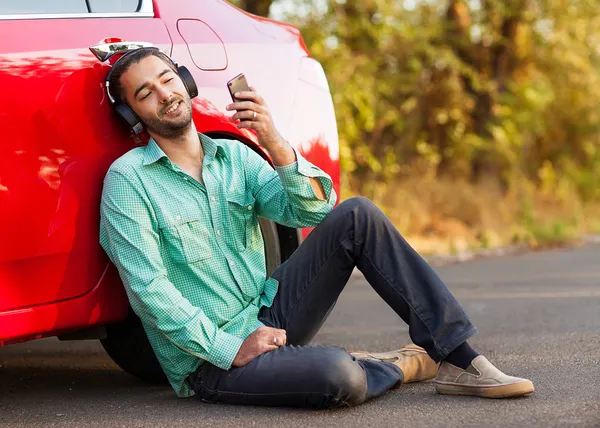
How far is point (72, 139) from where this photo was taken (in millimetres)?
3590

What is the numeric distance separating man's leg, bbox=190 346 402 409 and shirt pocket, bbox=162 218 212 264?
15.9 inches

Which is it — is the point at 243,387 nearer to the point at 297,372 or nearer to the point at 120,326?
the point at 297,372

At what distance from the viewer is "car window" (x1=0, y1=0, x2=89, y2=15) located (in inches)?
140

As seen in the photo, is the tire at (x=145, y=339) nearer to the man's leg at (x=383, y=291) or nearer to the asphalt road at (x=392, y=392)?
the asphalt road at (x=392, y=392)

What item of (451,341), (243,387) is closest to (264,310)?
(243,387)

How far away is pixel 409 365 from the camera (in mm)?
3980

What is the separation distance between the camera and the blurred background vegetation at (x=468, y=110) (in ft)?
43.3

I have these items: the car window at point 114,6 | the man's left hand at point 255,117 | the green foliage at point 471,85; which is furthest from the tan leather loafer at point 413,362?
the green foliage at point 471,85

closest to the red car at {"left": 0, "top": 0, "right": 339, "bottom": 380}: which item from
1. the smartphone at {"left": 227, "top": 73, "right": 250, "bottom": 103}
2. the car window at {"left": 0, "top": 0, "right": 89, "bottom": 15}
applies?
the car window at {"left": 0, "top": 0, "right": 89, "bottom": 15}

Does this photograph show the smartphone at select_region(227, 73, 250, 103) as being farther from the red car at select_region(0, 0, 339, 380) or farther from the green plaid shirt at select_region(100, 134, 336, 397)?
the red car at select_region(0, 0, 339, 380)

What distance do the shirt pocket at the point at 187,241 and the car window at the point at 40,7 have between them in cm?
91

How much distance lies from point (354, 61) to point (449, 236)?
8.67ft

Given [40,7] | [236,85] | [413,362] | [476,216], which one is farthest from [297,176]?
[476,216]

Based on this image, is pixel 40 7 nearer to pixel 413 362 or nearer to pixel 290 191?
pixel 290 191
